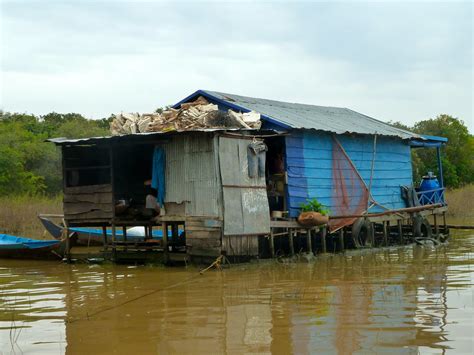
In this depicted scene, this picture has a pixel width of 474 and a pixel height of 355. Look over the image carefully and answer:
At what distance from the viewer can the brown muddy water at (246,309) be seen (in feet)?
23.3

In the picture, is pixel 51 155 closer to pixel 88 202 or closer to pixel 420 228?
pixel 88 202

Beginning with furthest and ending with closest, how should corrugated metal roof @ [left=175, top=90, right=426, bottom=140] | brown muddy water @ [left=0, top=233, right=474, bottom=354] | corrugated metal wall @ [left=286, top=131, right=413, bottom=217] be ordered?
1. corrugated metal roof @ [left=175, top=90, right=426, bottom=140]
2. corrugated metal wall @ [left=286, top=131, right=413, bottom=217]
3. brown muddy water @ [left=0, top=233, right=474, bottom=354]

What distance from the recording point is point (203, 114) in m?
14.7

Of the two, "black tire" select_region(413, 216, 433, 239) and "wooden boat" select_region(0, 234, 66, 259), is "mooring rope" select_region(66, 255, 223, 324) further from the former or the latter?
"black tire" select_region(413, 216, 433, 239)

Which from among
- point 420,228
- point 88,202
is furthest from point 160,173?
point 420,228

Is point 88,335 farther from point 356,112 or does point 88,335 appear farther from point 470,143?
point 470,143

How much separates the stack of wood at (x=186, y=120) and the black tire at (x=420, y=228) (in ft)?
20.1

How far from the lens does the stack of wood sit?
47.8 feet

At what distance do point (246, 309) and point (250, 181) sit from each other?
5.28m

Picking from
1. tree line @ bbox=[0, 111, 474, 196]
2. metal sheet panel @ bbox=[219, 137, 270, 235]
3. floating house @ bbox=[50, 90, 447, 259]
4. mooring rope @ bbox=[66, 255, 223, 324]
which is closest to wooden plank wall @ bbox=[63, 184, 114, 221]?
floating house @ bbox=[50, 90, 447, 259]

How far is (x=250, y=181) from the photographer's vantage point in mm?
14008

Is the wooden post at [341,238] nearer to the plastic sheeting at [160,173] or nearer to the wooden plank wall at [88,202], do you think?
the plastic sheeting at [160,173]


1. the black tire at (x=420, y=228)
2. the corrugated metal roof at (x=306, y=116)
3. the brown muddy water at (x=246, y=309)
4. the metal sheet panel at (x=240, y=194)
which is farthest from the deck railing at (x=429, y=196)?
the metal sheet panel at (x=240, y=194)

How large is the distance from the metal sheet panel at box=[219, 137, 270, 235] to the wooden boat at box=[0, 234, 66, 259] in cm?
452
